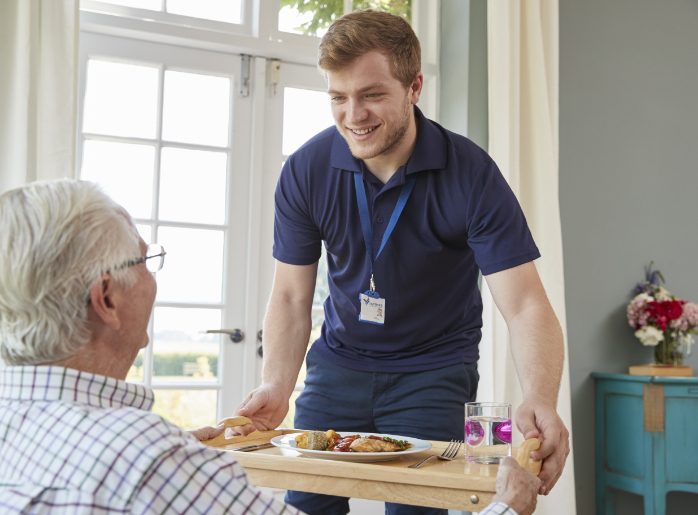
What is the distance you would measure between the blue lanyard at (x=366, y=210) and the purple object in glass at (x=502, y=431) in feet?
2.07

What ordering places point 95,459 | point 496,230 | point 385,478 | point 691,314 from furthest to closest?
1. point 691,314
2. point 496,230
3. point 385,478
4. point 95,459

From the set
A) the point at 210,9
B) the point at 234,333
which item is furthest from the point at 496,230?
the point at 210,9

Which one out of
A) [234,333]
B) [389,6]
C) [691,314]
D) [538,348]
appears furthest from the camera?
[389,6]

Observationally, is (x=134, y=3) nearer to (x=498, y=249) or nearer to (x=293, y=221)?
(x=293, y=221)

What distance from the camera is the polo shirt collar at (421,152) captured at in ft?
6.81

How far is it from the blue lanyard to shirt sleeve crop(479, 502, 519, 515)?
91cm

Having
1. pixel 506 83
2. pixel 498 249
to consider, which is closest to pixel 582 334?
pixel 506 83

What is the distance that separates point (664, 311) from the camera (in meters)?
3.90

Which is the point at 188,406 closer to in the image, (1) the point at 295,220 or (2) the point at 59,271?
(1) the point at 295,220

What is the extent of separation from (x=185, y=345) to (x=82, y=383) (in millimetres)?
2404

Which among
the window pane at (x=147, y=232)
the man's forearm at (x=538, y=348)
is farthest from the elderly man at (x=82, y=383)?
the window pane at (x=147, y=232)

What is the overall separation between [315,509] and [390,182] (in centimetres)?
79

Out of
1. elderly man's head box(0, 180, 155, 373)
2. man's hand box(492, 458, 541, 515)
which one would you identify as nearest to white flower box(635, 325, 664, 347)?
man's hand box(492, 458, 541, 515)

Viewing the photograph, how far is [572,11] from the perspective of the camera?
4141 mm
